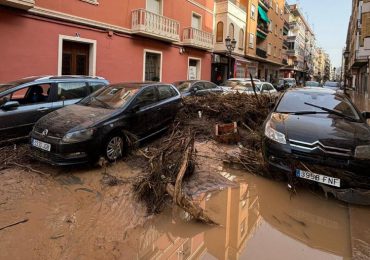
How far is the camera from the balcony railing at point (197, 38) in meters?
19.6

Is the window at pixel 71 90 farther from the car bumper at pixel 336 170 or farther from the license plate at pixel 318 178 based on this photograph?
the license plate at pixel 318 178

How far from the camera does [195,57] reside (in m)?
21.3

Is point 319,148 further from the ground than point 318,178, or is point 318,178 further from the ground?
point 319,148

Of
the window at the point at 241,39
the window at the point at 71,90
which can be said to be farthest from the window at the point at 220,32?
the window at the point at 71,90

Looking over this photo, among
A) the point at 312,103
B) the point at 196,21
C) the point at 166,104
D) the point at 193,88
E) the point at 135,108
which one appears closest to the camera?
the point at 312,103

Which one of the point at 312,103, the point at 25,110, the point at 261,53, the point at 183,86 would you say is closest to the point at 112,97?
the point at 25,110

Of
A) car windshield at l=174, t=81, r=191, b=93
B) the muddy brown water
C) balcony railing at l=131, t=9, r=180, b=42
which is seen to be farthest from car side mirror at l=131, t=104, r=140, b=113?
balcony railing at l=131, t=9, r=180, b=42

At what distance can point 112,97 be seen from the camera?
6.38 metres

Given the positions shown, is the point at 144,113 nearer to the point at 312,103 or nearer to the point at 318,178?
the point at 312,103

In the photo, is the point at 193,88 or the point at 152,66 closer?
the point at 193,88

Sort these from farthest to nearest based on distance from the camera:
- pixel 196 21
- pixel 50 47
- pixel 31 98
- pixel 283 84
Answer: pixel 283 84, pixel 196 21, pixel 50 47, pixel 31 98

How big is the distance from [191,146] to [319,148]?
1.98m


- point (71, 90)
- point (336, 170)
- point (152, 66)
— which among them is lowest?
point (336, 170)

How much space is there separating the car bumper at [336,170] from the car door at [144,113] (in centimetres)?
293
